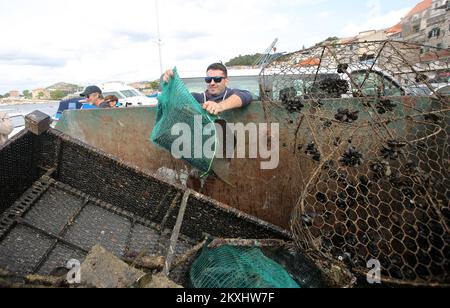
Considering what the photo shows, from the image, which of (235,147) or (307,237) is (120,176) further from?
(307,237)

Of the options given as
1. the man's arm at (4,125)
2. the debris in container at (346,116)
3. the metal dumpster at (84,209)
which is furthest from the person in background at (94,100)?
the debris in container at (346,116)

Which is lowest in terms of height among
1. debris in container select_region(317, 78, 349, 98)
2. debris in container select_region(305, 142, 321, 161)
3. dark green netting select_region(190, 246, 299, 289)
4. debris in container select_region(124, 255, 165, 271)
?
dark green netting select_region(190, 246, 299, 289)

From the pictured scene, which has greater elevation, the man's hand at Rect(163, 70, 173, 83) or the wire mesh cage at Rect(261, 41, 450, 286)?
the man's hand at Rect(163, 70, 173, 83)

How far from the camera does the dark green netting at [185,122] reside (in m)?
2.32

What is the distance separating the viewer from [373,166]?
200 cm

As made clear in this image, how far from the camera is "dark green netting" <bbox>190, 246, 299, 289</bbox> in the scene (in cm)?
163

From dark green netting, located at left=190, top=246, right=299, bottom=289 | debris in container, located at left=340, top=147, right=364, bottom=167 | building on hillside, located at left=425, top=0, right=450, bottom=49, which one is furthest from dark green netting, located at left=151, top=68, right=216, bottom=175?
building on hillside, located at left=425, top=0, right=450, bottom=49

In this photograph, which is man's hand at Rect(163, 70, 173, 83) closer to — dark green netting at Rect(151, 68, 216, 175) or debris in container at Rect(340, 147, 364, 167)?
dark green netting at Rect(151, 68, 216, 175)

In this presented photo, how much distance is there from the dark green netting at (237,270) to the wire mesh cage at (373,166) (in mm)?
258

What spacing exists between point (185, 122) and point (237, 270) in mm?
1253

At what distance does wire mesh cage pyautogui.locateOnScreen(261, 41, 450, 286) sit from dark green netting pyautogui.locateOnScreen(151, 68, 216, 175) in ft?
2.64

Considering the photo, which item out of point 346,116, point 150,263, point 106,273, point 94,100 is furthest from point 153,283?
point 94,100

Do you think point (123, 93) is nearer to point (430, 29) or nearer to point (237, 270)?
point (430, 29)

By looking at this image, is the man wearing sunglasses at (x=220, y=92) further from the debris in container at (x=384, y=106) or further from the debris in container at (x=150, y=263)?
the debris in container at (x=150, y=263)
